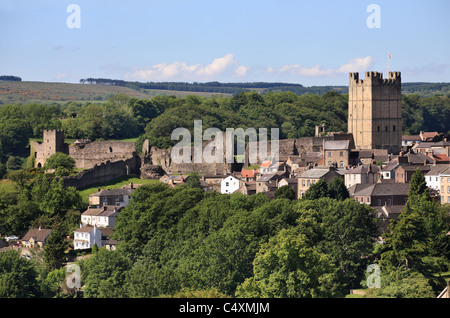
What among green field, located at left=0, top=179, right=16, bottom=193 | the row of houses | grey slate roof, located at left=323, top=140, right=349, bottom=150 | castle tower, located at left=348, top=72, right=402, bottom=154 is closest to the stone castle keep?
castle tower, located at left=348, top=72, right=402, bottom=154

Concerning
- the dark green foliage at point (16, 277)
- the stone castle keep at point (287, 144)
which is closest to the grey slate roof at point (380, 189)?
the stone castle keep at point (287, 144)

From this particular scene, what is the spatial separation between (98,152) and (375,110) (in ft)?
71.8

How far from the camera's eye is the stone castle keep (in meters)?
70.9

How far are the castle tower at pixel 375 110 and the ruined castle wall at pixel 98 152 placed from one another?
17893 millimetres

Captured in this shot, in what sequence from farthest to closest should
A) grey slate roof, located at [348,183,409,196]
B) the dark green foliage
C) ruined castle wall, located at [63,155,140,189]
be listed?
ruined castle wall, located at [63,155,140,189], grey slate roof, located at [348,183,409,196], the dark green foliage

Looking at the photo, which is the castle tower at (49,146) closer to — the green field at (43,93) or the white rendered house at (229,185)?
the white rendered house at (229,185)

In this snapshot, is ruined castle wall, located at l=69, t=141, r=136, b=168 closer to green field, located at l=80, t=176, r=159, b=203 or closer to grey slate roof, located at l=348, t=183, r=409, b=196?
green field, located at l=80, t=176, r=159, b=203

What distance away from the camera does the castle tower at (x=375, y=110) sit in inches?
3078

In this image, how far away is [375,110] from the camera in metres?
78.8

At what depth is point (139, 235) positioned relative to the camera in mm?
50281

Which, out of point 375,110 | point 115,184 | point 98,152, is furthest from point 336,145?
point 98,152

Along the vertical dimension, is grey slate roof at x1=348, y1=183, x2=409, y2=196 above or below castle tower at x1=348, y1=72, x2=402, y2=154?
below
